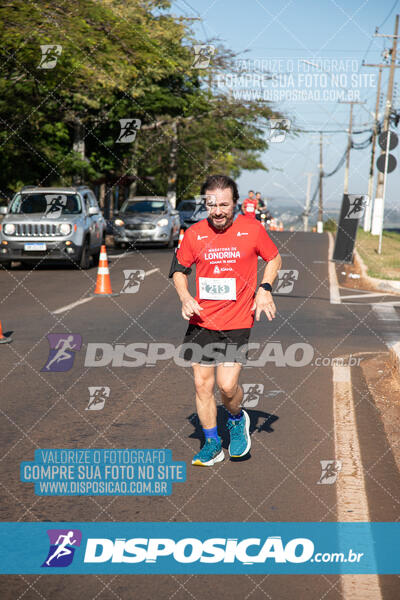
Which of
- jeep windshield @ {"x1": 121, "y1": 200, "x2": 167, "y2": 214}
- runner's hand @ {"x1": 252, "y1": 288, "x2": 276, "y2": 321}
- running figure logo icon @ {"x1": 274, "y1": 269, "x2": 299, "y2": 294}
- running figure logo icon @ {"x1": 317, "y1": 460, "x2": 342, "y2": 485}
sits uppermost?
runner's hand @ {"x1": 252, "y1": 288, "x2": 276, "y2": 321}

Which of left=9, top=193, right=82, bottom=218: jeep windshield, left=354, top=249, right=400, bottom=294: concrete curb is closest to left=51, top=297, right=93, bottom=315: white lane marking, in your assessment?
left=9, top=193, right=82, bottom=218: jeep windshield

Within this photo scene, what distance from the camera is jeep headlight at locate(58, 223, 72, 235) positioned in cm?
1969

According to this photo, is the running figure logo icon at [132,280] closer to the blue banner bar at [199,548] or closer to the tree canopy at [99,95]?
the tree canopy at [99,95]

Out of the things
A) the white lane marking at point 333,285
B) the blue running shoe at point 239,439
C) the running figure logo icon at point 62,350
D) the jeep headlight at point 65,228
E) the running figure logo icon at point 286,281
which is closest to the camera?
the blue running shoe at point 239,439

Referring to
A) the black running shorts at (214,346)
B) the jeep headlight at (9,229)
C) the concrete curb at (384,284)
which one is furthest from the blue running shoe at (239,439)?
the jeep headlight at (9,229)

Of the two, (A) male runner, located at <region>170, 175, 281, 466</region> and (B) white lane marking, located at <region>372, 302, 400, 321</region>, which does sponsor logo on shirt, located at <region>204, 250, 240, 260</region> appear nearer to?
(A) male runner, located at <region>170, 175, 281, 466</region>

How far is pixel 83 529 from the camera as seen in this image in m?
4.33

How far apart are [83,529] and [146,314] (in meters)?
8.32

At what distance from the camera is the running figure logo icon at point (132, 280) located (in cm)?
1617

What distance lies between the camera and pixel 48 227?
1975 cm

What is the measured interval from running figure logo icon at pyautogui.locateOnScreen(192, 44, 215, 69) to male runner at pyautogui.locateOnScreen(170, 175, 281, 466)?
94.1ft

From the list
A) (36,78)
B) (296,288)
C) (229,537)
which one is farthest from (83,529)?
(36,78)

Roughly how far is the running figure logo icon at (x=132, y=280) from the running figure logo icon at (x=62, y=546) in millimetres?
11461

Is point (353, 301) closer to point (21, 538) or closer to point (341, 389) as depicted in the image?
point (341, 389)
